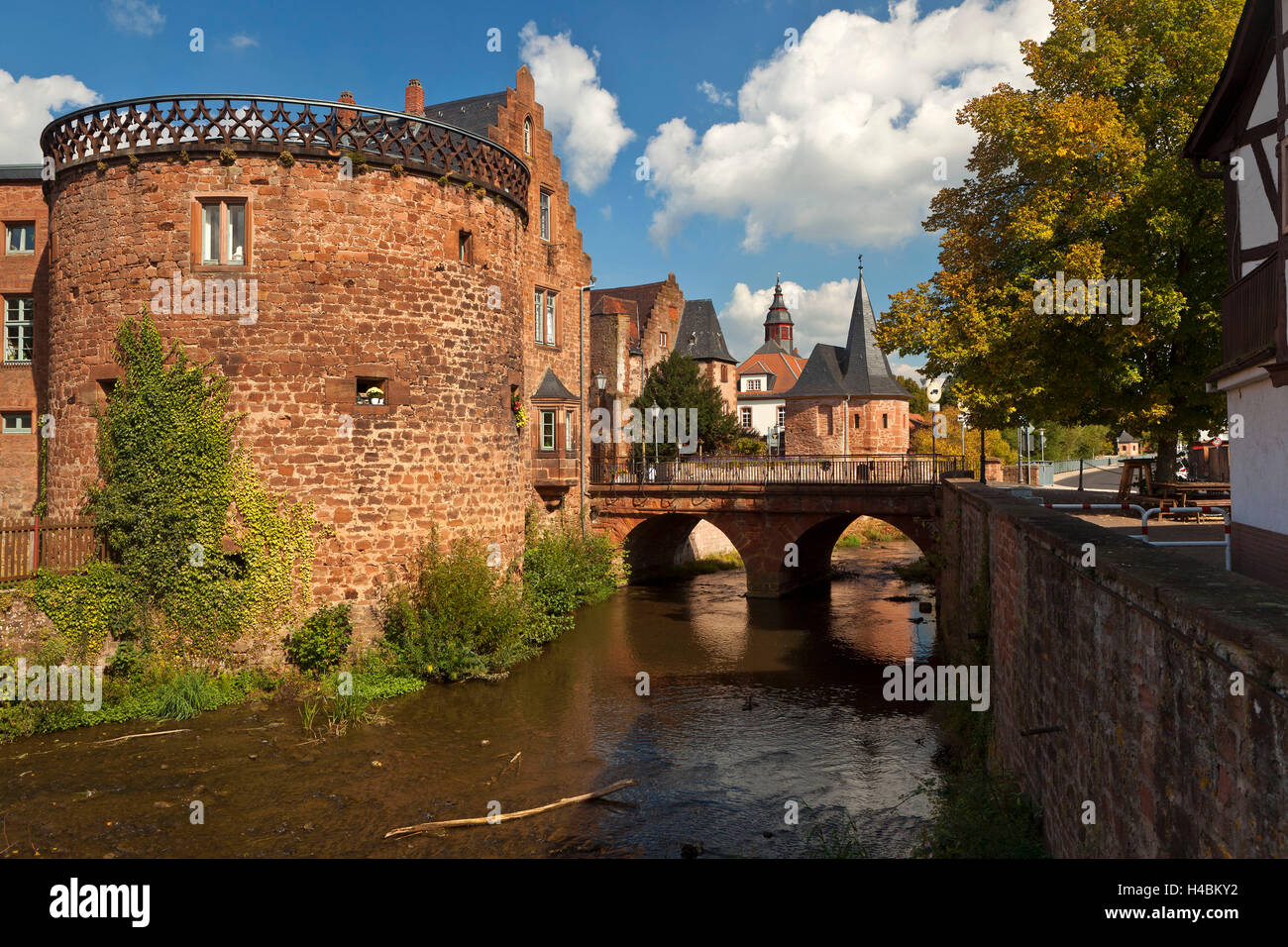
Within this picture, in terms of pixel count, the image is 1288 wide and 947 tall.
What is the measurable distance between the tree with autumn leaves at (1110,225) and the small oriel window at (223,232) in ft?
45.3

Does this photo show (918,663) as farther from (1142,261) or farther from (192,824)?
(192,824)

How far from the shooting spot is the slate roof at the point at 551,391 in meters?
24.9

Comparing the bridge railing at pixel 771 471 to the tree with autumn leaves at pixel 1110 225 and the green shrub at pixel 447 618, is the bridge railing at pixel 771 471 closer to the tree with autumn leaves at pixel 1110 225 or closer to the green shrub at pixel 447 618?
the tree with autumn leaves at pixel 1110 225

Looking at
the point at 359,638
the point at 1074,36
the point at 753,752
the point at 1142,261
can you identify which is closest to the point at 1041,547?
the point at 753,752

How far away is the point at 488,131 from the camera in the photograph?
2594 cm

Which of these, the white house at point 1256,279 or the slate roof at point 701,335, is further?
the slate roof at point 701,335

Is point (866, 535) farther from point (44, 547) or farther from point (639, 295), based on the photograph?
point (44, 547)

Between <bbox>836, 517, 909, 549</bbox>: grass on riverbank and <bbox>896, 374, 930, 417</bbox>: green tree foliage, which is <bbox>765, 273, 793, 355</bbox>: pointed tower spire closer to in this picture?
<bbox>896, 374, 930, 417</bbox>: green tree foliage

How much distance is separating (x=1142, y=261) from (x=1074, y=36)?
5002 mm

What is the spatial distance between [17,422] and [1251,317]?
22.5m

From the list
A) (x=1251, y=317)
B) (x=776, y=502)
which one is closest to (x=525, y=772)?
(x=1251, y=317)

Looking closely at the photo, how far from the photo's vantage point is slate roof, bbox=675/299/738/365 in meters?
51.8

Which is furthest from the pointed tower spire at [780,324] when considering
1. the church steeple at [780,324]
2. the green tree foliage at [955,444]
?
the green tree foliage at [955,444]

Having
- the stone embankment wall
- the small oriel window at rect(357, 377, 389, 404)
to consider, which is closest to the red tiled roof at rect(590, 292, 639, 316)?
the small oriel window at rect(357, 377, 389, 404)
